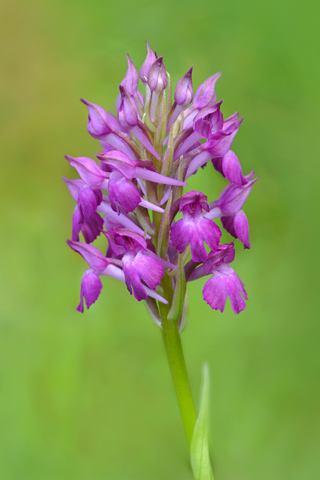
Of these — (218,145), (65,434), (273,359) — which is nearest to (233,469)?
(273,359)

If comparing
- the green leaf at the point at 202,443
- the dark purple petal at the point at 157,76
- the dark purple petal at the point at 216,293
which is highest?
the dark purple petal at the point at 157,76

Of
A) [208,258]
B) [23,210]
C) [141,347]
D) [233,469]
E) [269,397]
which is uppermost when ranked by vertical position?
[23,210]

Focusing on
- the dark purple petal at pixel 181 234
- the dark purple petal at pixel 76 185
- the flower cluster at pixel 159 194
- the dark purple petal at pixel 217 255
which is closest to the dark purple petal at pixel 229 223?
the flower cluster at pixel 159 194

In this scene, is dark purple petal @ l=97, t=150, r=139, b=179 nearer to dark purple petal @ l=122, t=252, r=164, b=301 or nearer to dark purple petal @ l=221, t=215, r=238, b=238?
dark purple petal @ l=122, t=252, r=164, b=301

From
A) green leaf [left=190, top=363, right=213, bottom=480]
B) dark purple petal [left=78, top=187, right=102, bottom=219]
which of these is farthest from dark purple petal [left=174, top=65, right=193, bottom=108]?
green leaf [left=190, top=363, right=213, bottom=480]

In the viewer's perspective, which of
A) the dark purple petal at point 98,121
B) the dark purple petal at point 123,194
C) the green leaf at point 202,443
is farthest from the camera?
the green leaf at point 202,443

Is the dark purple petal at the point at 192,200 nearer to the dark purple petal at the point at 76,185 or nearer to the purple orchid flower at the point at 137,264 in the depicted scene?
the purple orchid flower at the point at 137,264

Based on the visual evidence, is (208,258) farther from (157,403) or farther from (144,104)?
(157,403)

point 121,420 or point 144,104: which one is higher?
point 144,104
